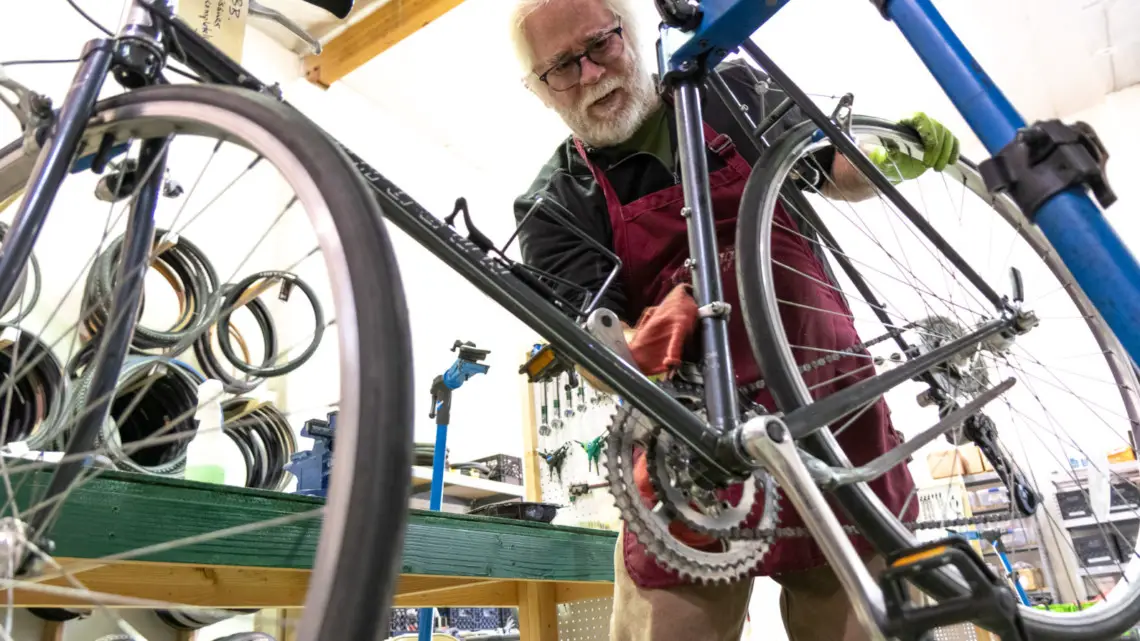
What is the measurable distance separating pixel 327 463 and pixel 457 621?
3.58 feet

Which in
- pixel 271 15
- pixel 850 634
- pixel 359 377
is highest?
pixel 271 15

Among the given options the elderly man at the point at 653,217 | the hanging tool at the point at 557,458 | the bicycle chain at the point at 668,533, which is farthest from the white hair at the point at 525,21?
the hanging tool at the point at 557,458

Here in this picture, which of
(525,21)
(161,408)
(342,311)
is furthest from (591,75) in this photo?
(161,408)


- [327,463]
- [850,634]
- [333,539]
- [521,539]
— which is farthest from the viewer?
[327,463]

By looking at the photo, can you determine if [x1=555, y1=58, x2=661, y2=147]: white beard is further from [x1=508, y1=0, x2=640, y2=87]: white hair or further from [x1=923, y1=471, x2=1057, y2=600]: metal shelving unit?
[x1=923, y1=471, x2=1057, y2=600]: metal shelving unit

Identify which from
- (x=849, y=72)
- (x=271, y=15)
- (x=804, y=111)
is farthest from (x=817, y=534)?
(x=849, y=72)

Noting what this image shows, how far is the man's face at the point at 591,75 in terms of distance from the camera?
110 centimetres

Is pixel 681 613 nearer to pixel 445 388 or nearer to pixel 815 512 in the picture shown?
pixel 815 512

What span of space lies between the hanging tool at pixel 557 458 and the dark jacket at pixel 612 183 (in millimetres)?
1727

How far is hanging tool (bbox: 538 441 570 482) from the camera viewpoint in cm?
275

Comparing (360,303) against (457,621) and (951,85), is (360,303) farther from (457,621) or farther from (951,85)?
(457,621)

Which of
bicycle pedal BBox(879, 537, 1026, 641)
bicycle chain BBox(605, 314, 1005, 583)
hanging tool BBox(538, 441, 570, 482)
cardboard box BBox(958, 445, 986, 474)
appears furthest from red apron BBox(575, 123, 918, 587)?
cardboard box BBox(958, 445, 986, 474)

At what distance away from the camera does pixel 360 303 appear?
1.15 feet

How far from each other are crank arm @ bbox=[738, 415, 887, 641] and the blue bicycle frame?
25 centimetres
